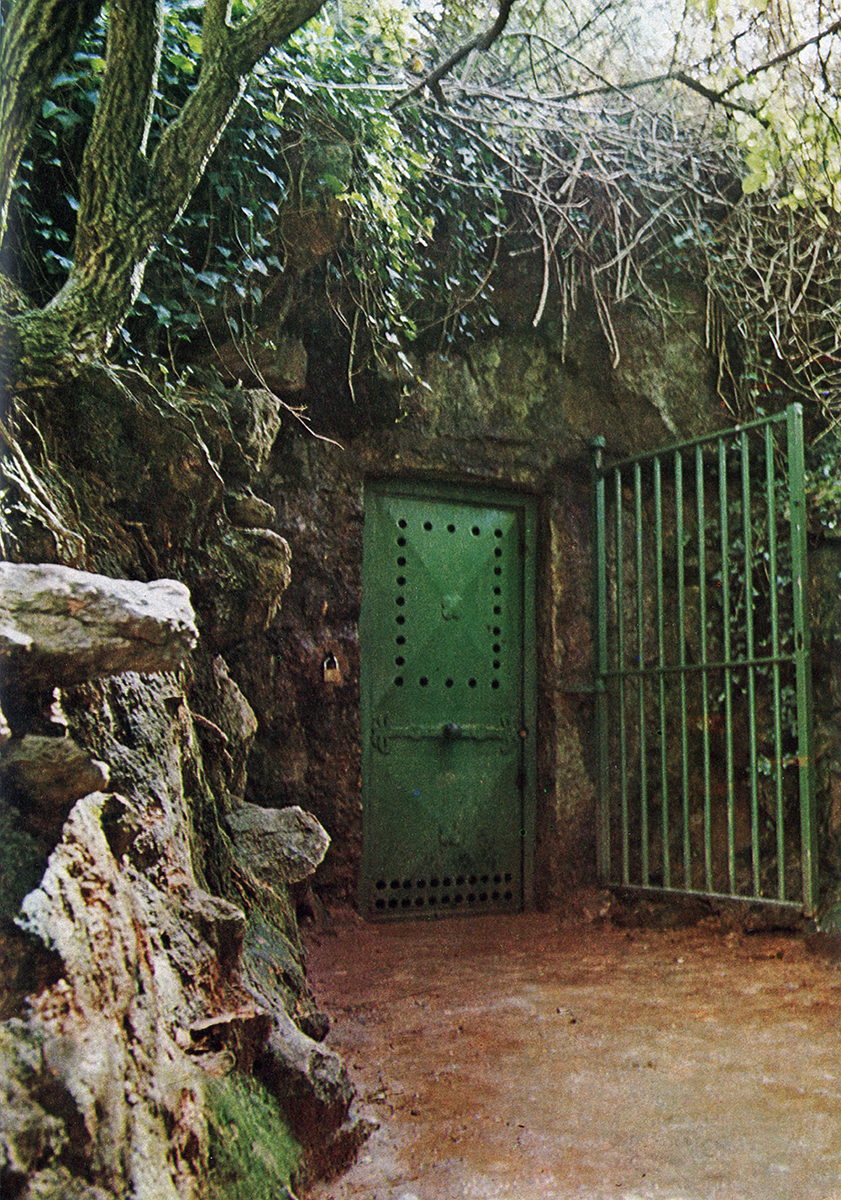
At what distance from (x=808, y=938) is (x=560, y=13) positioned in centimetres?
492

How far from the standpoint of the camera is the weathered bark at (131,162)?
2.00 meters

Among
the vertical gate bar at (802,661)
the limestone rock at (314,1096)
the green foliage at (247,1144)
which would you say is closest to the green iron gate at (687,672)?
the vertical gate bar at (802,661)

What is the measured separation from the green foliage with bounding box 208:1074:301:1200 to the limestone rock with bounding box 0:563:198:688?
2.68ft

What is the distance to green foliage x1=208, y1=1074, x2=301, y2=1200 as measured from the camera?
4.97 ft

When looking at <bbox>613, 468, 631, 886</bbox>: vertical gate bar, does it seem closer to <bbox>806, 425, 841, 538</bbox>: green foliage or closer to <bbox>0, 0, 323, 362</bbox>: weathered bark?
<bbox>806, 425, 841, 538</bbox>: green foliage

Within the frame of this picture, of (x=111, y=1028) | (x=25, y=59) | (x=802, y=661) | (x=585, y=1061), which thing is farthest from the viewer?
(x=802, y=661)

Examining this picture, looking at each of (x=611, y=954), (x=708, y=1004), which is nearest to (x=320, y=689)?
(x=611, y=954)

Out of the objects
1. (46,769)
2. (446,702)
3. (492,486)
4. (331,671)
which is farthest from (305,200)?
(46,769)

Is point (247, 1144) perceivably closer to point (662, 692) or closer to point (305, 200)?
point (662, 692)

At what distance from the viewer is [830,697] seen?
4449 millimetres

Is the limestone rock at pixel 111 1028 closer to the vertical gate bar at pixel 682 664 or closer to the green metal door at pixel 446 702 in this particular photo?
the green metal door at pixel 446 702

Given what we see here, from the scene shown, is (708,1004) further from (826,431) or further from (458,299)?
(458,299)

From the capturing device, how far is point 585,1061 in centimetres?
253

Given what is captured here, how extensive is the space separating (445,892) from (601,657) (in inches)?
57.6
